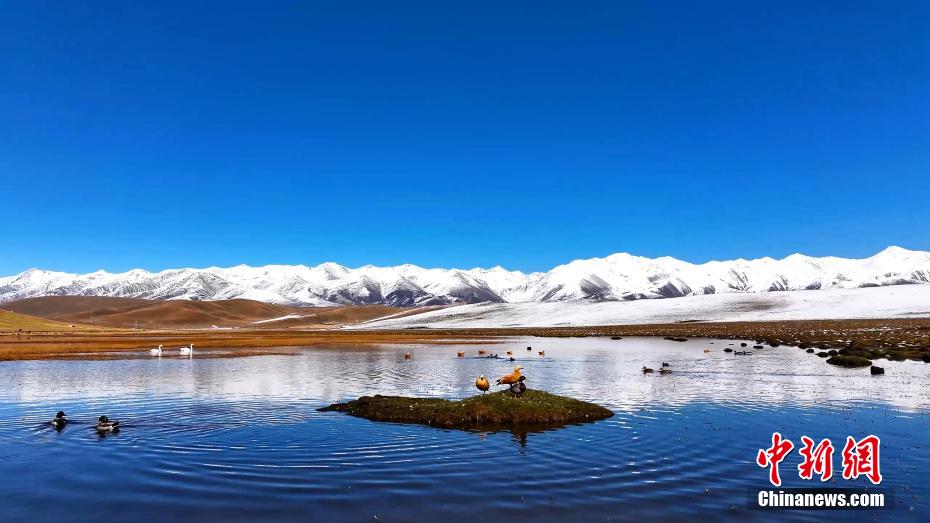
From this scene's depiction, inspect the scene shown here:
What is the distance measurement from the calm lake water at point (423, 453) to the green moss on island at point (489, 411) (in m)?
1.14

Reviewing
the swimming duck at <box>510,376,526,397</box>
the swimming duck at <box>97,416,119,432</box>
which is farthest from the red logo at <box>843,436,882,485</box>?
the swimming duck at <box>97,416,119,432</box>

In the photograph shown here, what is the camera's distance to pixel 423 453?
19.1 m

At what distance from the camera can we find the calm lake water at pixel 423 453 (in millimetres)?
13812

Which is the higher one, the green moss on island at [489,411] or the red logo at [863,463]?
the green moss on island at [489,411]

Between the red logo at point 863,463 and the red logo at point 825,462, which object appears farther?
the red logo at point 863,463

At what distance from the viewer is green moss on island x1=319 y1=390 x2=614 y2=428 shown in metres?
24.2

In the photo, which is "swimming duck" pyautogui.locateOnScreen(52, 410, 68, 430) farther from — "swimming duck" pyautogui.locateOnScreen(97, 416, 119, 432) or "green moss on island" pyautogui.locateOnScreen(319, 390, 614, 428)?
"green moss on island" pyautogui.locateOnScreen(319, 390, 614, 428)

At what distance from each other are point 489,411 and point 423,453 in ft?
19.9

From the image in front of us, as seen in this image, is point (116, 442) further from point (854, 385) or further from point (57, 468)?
point (854, 385)

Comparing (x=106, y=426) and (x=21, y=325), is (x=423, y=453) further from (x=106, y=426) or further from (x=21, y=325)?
(x=21, y=325)

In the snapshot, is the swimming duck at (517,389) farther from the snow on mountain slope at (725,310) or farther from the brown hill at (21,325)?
the brown hill at (21,325)

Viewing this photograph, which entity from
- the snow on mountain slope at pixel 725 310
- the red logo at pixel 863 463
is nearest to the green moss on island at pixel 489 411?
the red logo at pixel 863 463

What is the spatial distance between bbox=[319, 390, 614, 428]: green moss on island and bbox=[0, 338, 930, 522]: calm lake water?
1.14m

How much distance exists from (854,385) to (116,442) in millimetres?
36602
